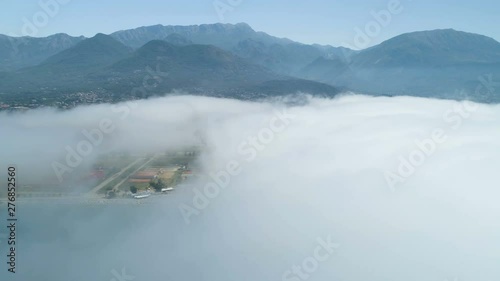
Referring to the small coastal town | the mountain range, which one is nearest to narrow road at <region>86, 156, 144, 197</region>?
the small coastal town

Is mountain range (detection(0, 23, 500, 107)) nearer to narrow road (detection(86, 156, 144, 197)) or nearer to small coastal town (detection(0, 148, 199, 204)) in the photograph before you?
small coastal town (detection(0, 148, 199, 204))

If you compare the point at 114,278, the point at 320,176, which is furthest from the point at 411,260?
the point at 114,278

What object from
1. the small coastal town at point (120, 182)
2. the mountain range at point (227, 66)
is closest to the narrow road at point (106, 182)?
the small coastal town at point (120, 182)

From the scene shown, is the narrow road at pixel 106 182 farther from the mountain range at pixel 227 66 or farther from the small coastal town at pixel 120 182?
the mountain range at pixel 227 66

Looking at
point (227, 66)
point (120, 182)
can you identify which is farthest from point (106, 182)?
point (227, 66)

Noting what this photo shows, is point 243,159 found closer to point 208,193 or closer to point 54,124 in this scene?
point 208,193

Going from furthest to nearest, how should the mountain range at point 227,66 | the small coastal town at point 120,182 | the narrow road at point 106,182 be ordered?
1. the mountain range at point 227,66
2. the narrow road at point 106,182
3. the small coastal town at point 120,182

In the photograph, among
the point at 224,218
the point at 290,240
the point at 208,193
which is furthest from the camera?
the point at 208,193

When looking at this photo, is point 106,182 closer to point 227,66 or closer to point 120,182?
point 120,182

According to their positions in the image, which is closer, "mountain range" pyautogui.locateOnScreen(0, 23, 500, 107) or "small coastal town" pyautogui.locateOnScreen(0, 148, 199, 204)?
"small coastal town" pyautogui.locateOnScreen(0, 148, 199, 204)
